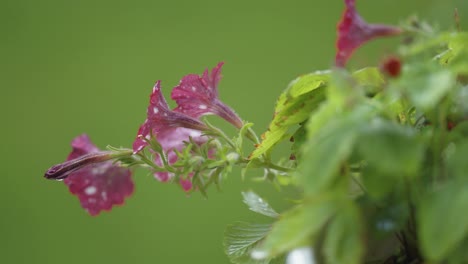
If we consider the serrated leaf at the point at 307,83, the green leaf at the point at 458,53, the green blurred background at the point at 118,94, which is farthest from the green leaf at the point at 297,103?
the green blurred background at the point at 118,94

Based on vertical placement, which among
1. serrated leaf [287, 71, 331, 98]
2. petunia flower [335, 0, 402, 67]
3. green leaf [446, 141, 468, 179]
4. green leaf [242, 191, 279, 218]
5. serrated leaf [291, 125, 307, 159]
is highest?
petunia flower [335, 0, 402, 67]

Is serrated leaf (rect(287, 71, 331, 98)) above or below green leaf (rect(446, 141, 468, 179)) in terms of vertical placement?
above

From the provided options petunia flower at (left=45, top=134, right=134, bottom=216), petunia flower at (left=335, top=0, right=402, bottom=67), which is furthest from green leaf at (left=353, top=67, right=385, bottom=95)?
petunia flower at (left=45, top=134, right=134, bottom=216)

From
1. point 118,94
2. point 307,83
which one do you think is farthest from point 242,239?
point 118,94

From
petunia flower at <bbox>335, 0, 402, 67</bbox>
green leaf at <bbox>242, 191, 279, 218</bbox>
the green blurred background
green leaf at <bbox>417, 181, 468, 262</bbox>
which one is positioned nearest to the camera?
green leaf at <bbox>417, 181, 468, 262</bbox>

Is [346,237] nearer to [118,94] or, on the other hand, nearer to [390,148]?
[390,148]

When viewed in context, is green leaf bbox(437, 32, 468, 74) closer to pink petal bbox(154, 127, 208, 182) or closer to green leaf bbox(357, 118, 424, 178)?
green leaf bbox(357, 118, 424, 178)

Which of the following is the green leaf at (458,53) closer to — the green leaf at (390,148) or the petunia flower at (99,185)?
the green leaf at (390,148)
